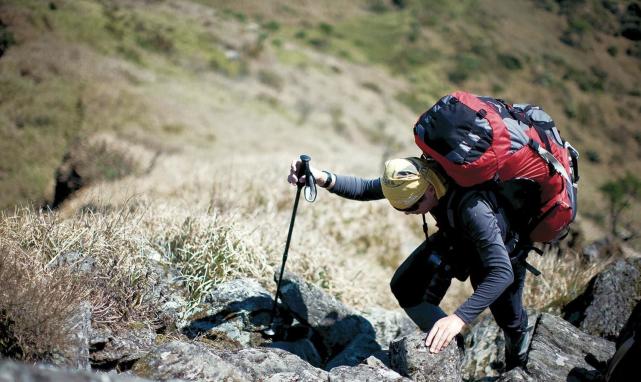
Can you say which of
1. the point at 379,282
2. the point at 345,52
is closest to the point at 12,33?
the point at 379,282

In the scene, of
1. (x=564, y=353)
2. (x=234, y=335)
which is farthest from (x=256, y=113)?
(x=564, y=353)

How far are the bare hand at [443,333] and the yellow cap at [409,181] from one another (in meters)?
0.75

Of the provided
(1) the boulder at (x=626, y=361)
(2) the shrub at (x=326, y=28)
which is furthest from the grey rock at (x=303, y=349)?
(2) the shrub at (x=326, y=28)

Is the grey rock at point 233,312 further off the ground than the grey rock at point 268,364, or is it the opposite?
the grey rock at point 268,364

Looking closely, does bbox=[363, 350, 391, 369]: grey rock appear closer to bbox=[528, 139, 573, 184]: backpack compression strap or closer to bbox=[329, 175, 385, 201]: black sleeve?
bbox=[329, 175, 385, 201]: black sleeve

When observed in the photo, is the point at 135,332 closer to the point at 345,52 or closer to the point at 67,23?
the point at 67,23

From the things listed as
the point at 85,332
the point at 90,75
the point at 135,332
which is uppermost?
the point at 85,332

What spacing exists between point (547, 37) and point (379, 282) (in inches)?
2375

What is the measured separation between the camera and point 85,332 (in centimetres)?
305

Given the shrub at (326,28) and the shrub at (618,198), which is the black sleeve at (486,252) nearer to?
the shrub at (618,198)

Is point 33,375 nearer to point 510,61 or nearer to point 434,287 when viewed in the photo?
point 434,287

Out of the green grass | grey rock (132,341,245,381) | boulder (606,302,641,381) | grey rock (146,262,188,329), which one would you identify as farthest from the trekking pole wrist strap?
the green grass

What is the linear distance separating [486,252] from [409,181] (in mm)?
625

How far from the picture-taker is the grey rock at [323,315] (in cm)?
450
